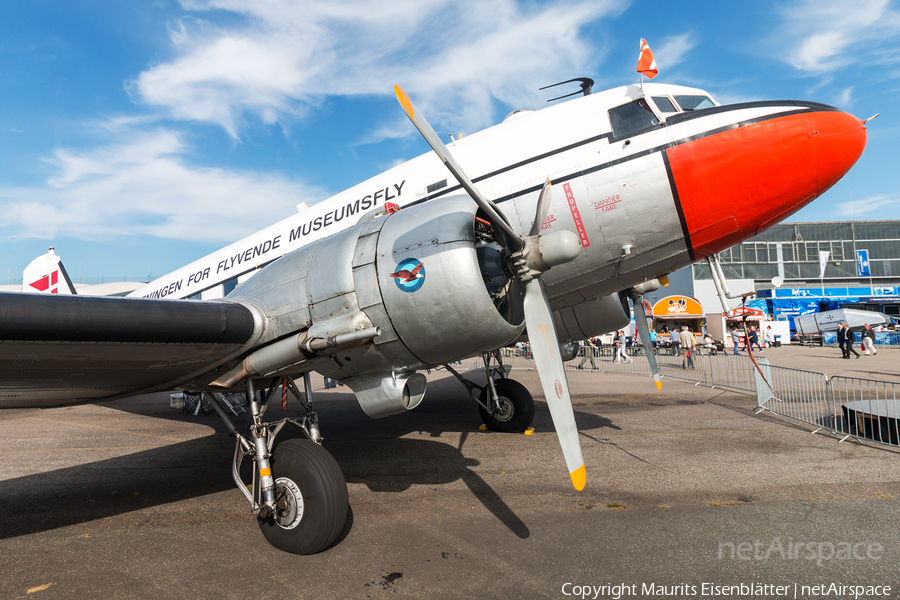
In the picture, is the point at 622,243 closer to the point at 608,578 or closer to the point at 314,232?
the point at 608,578

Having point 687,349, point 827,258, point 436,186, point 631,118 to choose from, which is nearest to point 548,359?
point 631,118

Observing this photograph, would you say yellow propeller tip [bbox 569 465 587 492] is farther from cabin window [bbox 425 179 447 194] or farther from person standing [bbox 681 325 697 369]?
person standing [bbox 681 325 697 369]

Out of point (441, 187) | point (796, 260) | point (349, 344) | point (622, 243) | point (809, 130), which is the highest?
point (441, 187)

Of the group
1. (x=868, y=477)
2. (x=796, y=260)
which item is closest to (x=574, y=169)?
(x=868, y=477)

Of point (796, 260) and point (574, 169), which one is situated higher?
point (574, 169)

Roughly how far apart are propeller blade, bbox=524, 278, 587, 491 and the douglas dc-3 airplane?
0.02 m

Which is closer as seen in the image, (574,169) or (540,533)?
(540,533)

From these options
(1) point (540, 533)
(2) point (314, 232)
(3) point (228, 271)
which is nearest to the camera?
(1) point (540, 533)

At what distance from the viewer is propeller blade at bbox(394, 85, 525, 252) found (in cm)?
423

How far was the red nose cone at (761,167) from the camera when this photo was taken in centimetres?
575

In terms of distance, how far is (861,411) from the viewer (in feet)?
27.6

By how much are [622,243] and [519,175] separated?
173cm

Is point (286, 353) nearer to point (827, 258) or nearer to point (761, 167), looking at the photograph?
point (761, 167)

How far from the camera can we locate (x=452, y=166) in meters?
4.27
